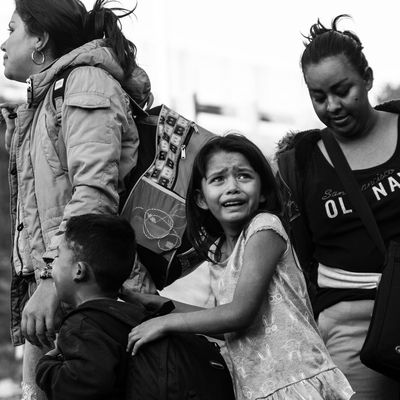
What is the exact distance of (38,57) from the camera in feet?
15.1

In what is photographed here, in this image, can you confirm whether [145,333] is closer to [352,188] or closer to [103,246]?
[103,246]

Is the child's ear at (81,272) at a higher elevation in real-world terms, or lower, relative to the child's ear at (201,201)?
lower

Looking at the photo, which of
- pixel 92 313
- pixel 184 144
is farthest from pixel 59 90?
pixel 92 313

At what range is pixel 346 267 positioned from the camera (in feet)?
14.0

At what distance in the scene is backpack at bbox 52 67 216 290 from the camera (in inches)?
171

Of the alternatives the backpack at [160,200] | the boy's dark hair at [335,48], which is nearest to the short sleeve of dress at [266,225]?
the backpack at [160,200]

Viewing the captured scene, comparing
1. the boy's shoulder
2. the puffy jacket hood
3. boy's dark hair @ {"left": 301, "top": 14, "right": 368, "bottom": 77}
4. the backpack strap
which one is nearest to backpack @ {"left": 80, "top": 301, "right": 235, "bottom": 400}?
the boy's shoulder

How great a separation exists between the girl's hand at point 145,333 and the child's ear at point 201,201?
608 mm

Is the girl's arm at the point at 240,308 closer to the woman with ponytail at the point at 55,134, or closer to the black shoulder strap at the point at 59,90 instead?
the woman with ponytail at the point at 55,134

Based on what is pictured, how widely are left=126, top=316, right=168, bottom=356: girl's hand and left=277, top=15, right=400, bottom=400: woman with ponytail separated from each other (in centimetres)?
87

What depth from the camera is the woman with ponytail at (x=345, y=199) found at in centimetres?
423

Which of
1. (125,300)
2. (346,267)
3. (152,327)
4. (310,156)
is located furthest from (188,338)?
(310,156)

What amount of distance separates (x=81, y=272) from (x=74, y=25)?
119 centimetres

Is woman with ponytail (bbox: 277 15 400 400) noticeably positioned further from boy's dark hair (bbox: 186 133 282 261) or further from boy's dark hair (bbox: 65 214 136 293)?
boy's dark hair (bbox: 65 214 136 293)
